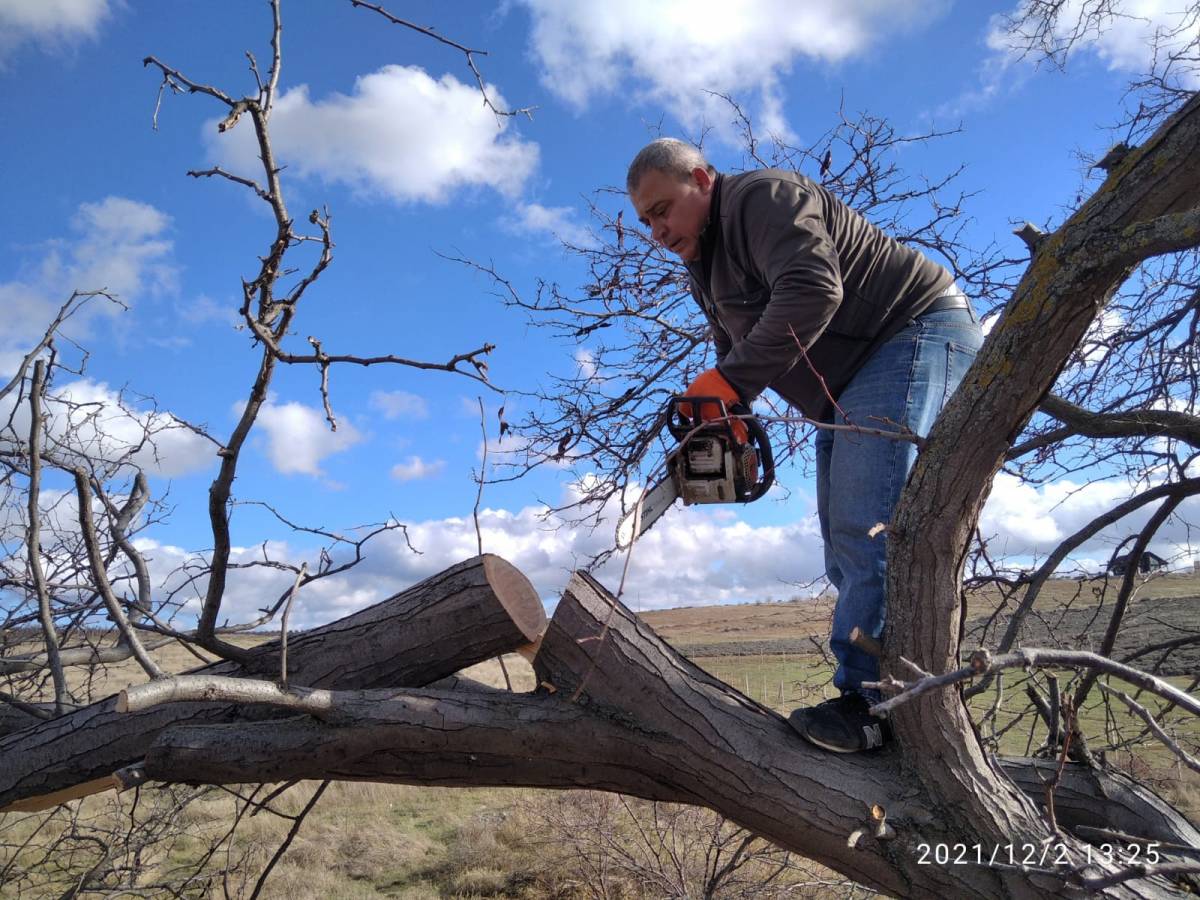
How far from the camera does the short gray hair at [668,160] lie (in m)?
2.96

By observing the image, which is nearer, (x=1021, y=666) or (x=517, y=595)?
(x=1021, y=666)

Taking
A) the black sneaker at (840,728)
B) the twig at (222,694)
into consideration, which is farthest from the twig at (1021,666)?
the twig at (222,694)

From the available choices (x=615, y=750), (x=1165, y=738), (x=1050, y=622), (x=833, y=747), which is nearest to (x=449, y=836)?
(x=1050, y=622)

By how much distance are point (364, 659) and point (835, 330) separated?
190cm

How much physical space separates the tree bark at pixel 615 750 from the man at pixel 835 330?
16 centimetres

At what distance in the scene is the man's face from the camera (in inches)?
117

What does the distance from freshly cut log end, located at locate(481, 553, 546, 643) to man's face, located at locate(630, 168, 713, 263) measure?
1285mm

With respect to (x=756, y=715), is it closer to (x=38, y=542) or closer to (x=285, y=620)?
(x=285, y=620)

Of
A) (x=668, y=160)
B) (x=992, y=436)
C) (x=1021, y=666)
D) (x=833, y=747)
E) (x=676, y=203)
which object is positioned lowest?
(x=833, y=747)

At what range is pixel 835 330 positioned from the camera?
2832 mm

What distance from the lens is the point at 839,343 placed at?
286 cm

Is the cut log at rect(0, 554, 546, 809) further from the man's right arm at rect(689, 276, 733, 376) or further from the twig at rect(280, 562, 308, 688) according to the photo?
the man's right arm at rect(689, 276, 733, 376)

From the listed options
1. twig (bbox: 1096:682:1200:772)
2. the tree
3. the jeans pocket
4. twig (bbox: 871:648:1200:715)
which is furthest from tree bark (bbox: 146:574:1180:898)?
twig (bbox: 871:648:1200:715)

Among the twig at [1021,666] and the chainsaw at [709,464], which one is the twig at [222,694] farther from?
the twig at [1021,666]
